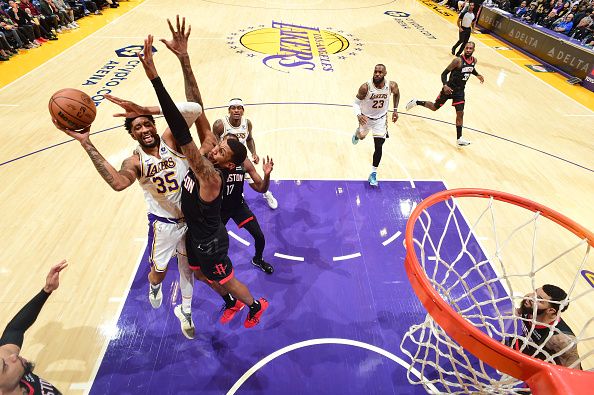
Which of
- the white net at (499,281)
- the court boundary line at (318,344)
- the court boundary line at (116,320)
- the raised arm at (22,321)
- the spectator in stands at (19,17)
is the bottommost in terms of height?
the court boundary line at (116,320)

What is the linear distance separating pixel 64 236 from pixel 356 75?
765 centimetres

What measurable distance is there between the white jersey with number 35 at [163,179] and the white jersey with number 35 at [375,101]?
316 centimetres

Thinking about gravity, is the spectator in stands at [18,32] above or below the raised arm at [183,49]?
below

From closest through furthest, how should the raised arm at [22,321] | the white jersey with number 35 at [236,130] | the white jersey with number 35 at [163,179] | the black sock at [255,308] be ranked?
1. the raised arm at [22,321]
2. the white jersey with number 35 at [163,179]
3. the black sock at [255,308]
4. the white jersey with number 35 at [236,130]

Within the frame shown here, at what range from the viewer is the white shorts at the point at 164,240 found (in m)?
3.08

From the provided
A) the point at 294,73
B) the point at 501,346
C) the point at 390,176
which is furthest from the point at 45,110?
the point at 501,346

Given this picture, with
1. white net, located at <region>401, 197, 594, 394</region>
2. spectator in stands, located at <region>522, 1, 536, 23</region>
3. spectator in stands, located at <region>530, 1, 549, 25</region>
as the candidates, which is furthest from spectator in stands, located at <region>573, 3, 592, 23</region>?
white net, located at <region>401, 197, 594, 394</region>

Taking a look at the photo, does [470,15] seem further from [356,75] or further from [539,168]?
[539,168]

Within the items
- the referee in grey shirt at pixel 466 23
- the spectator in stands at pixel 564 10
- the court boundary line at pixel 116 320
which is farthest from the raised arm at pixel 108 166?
the spectator in stands at pixel 564 10

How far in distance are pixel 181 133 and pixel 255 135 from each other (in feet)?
15.2

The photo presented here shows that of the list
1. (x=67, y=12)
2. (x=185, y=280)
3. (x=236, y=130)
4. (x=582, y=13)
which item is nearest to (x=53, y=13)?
Result: (x=67, y=12)

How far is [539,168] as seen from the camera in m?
6.26

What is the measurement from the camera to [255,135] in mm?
6625

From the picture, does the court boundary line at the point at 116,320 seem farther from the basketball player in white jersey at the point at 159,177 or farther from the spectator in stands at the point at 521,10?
the spectator in stands at the point at 521,10
